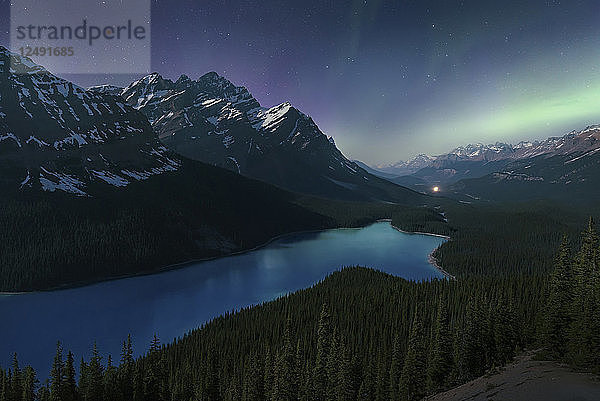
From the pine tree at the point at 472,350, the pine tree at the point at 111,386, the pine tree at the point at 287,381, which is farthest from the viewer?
the pine tree at the point at 111,386

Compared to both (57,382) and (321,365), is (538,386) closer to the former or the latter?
(321,365)

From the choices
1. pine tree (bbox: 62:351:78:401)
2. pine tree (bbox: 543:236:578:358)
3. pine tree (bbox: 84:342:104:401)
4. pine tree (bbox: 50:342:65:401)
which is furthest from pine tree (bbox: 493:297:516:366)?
pine tree (bbox: 50:342:65:401)

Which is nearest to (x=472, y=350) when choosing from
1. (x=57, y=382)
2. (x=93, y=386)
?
(x=93, y=386)

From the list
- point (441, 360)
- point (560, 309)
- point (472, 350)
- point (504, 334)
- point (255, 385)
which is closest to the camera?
point (560, 309)

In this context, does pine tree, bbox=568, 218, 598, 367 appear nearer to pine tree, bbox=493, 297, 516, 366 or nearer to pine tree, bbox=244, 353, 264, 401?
pine tree, bbox=493, 297, 516, 366

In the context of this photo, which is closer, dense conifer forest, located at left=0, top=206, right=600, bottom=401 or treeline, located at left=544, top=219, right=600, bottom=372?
treeline, located at left=544, top=219, right=600, bottom=372

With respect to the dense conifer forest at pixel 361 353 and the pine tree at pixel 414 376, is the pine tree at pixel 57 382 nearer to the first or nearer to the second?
the dense conifer forest at pixel 361 353

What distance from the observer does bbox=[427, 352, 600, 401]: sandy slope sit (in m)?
25.6

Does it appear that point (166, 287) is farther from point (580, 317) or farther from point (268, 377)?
point (580, 317)

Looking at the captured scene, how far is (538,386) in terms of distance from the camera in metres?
28.1

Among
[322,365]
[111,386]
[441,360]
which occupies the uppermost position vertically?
[441,360]

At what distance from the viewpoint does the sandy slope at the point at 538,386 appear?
1008 inches

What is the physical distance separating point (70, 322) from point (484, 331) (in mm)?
122190

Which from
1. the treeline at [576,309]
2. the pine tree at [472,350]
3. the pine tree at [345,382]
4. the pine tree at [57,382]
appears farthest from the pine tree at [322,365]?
the pine tree at [57,382]
